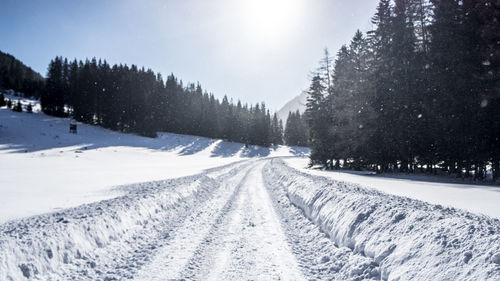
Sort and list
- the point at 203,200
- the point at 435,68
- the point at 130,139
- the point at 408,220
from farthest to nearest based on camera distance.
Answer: the point at 130,139, the point at 435,68, the point at 203,200, the point at 408,220

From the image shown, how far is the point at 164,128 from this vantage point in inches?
3095

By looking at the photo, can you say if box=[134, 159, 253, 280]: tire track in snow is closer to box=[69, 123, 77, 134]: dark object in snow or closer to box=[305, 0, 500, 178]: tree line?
box=[305, 0, 500, 178]: tree line

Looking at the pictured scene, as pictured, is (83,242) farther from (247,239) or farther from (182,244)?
(247,239)

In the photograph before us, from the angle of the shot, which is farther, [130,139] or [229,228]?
[130,139]

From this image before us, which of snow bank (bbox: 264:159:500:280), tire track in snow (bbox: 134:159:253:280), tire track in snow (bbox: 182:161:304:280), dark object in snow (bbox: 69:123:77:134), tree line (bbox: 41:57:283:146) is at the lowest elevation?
tire track in snow (bbox: 134:159:253:280)

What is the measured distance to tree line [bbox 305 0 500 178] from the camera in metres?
16.7

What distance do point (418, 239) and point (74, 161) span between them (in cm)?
3450

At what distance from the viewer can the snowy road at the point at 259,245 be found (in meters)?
4.45

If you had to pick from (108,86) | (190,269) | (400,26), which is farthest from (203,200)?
(108,86)

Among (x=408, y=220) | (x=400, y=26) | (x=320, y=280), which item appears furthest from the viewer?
(x=400, y=26)

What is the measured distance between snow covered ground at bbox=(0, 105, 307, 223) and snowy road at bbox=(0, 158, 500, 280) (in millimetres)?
2656

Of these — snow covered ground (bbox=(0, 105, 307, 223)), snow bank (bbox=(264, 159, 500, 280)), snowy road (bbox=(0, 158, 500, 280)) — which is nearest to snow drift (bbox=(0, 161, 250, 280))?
snowy road (bbox=(0, 158, 500, 280))

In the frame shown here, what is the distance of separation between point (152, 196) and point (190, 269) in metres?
6.24

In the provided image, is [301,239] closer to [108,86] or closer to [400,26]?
[400,26]
